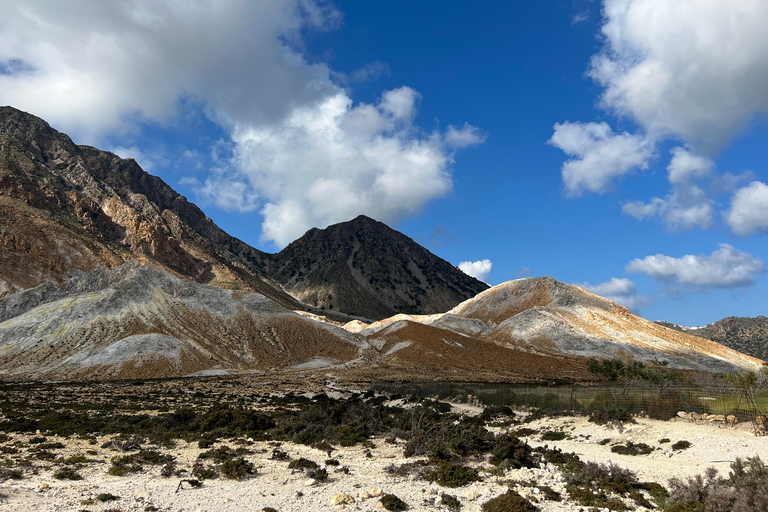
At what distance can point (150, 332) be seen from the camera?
57.8 m

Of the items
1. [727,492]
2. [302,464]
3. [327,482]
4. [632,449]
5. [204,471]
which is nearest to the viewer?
[727,492]

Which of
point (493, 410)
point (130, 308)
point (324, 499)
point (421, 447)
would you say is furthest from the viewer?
point (130, 308)

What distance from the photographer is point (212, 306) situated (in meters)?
70.6

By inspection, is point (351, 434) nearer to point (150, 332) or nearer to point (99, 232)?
point (150, 332)

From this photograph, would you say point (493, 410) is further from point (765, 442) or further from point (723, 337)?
point (723, 337)

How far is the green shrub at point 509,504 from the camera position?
9758 millimetres

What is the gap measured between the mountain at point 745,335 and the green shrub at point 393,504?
177051 mm

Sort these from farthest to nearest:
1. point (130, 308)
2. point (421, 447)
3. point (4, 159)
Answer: point (4, 159)
point (130, 308)
point (421, 447)

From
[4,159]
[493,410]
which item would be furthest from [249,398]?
[4,159]

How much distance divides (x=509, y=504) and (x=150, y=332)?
193ft

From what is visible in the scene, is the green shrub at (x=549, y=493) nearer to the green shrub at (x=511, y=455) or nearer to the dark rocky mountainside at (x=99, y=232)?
the green shrub at (x=511, y=455)

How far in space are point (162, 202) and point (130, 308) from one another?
146 metres

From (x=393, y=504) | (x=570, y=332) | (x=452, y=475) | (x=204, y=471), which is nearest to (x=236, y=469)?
(x=204, y=471)

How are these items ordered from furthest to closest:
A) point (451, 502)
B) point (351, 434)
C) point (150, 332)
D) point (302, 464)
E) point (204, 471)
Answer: point (150, 332), point (351, 434), point (302, 464), point (204, 471), point (451, 502)
